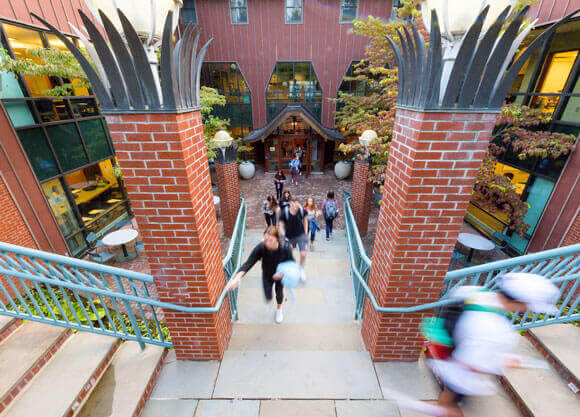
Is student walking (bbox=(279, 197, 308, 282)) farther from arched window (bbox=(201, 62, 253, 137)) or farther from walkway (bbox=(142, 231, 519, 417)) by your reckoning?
arched window (bbox=(201, 62, 253, 137))

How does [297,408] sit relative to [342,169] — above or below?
above

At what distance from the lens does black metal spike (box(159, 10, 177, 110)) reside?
191 cm

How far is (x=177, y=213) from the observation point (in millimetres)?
2398

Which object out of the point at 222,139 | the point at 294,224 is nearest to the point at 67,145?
the point at 222,139

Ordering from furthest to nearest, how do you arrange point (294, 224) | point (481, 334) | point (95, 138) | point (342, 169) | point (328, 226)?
point (342, 169)
point (95, 138)
point (328, 226)
point (294, 224)
point (481, 334)

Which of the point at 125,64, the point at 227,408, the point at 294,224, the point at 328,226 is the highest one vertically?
the point at 125,64

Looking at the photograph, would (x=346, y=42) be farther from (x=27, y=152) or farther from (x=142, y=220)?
(x=142, y=220)

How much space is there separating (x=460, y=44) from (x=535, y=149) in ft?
22.6

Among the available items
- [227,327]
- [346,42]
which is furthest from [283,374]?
[346,42]

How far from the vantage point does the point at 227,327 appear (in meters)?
3.41

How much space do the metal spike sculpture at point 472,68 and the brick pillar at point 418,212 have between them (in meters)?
0.11

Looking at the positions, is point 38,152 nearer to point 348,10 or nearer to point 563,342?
point 563,342

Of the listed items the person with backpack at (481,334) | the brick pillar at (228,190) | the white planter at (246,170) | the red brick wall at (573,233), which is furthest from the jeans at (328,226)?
the white planter at (246,170)

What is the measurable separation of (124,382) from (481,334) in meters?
3.61
